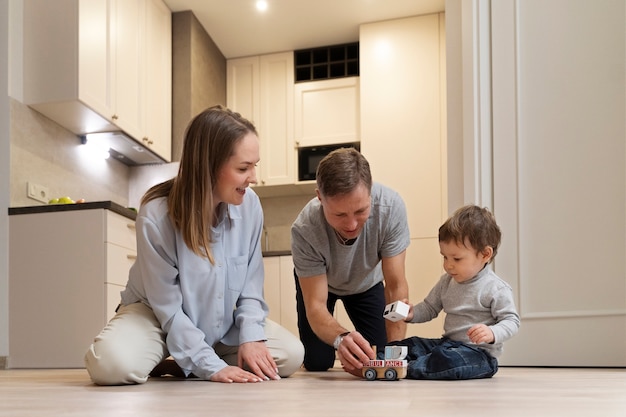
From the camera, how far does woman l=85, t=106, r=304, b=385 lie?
1906 millimetres

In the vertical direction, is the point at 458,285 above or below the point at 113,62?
below

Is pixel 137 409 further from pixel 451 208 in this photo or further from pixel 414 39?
pixel 414 39

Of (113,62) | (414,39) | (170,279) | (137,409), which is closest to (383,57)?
(414,39)

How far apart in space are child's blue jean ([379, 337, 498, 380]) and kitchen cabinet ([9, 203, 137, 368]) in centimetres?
196

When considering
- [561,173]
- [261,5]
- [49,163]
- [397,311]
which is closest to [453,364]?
[397,311]

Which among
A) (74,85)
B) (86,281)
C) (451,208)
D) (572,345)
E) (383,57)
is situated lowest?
(572,345)

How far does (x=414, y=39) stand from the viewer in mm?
5055

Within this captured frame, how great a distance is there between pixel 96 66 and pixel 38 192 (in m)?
0.77

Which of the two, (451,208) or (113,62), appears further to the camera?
(113,62)

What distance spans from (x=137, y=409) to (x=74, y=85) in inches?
110

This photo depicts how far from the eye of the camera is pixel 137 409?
3.99 feet

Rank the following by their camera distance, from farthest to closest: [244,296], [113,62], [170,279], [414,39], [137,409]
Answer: [414,39] → [113,62] → [244,296] → [170,279] → [137,409]

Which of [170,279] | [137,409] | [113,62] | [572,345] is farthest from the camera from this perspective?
[113,62]

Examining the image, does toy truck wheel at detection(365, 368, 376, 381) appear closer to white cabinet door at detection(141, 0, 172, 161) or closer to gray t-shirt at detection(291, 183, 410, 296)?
gray t-shirt at detection(291, 183, 410, 296)
